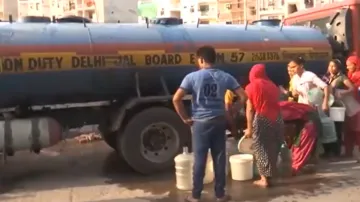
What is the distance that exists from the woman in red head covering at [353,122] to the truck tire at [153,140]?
2.45m

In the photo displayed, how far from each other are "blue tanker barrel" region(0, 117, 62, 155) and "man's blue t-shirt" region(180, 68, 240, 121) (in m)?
2.31

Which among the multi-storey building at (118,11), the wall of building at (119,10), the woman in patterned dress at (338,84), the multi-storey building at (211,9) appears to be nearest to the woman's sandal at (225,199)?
the woman in patterned dress at (338,84)

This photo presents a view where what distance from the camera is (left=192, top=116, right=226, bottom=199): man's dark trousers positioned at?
5.85 m

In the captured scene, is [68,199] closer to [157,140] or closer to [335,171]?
[157,140]

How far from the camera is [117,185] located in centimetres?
718

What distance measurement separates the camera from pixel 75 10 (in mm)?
75125

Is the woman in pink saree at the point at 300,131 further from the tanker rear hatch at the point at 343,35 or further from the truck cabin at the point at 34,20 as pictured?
the truck cabin at the point at 34,20

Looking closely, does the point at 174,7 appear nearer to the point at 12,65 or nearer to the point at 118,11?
the point at 118,11

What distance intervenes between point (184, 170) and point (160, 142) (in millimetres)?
1186

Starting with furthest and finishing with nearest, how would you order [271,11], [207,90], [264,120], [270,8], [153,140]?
[270,8], [271,11], [153,140], [264,120], [207,90]

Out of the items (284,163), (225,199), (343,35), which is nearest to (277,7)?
(343,35)

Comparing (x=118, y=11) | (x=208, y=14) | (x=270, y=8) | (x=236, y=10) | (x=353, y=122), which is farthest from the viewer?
(x=208, y=14)

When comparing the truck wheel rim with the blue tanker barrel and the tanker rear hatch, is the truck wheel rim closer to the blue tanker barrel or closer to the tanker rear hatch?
the blue tanker barrel

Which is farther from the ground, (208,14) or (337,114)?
(208,14)
